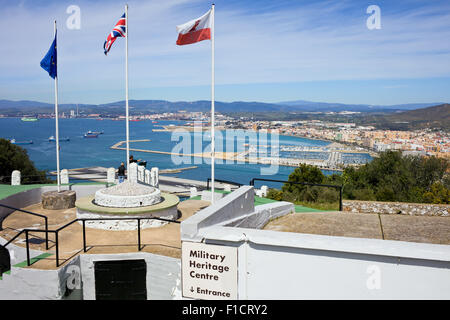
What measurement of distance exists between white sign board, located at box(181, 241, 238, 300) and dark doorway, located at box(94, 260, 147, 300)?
301 centimetres

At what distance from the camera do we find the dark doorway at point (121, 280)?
8094mm

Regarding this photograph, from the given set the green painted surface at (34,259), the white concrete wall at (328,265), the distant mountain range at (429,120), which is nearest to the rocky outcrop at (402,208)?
the white concrete wall at (328,265)

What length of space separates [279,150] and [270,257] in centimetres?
14178

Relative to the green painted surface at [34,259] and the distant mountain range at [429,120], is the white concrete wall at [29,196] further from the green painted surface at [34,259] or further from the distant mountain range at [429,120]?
the distant mountain range at [429,120]

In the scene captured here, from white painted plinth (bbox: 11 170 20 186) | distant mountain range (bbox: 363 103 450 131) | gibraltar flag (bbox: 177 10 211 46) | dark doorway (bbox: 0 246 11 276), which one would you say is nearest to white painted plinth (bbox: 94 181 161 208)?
dark doorway (bbox: 0 246 11 276)

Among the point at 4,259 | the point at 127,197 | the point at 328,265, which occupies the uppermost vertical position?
the point at 328,265

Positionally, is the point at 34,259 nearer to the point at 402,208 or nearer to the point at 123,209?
the point at 123,209

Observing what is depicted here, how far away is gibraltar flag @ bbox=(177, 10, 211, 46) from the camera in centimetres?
1014

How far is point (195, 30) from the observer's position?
1023 centimetres

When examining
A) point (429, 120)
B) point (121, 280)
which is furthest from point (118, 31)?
point (429, 120)

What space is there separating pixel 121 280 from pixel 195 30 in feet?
21.5

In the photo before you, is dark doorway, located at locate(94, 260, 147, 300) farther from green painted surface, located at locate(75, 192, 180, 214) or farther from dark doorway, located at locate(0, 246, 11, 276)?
dark doorway, located at locate(0, 246, 11, 276)

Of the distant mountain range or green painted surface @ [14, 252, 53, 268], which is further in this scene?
the distant mountain range

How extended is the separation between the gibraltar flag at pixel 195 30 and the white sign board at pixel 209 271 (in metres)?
6.56
